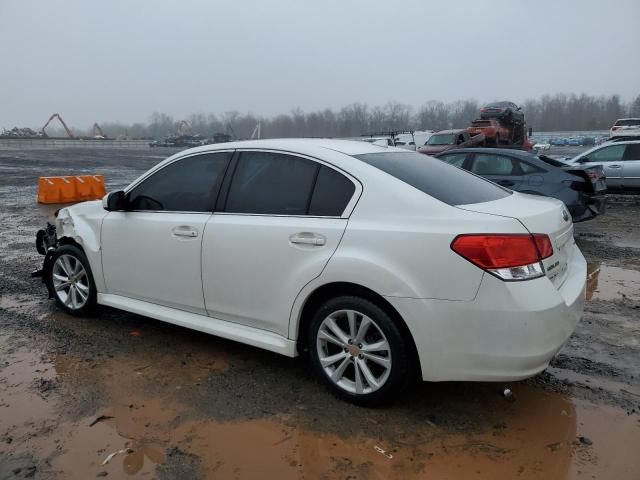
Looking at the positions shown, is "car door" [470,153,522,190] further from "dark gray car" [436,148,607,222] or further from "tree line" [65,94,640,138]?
"tree line" [65,94,640,138]

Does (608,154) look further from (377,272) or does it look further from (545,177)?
(377,272)

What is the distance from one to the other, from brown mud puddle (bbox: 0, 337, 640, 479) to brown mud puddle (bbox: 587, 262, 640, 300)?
2742mm

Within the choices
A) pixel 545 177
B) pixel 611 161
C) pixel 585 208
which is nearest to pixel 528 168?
pixel 545 177

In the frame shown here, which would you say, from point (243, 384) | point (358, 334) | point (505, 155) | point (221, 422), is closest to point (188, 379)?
point (243, 384)

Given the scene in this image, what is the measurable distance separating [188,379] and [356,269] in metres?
1.59

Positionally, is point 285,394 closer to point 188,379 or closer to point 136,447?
point 188,379

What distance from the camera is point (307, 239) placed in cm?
329

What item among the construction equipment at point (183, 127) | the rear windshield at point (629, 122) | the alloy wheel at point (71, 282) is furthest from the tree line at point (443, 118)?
the alloy wheel at point (71, 282)

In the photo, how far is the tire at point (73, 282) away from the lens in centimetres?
475

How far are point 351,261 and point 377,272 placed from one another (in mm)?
178

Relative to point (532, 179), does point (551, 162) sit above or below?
above

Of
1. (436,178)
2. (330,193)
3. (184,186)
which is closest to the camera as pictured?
(330,193)

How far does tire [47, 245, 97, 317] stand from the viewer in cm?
475

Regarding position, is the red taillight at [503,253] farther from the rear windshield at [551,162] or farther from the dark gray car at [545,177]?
the rear windshield at [551,162]
